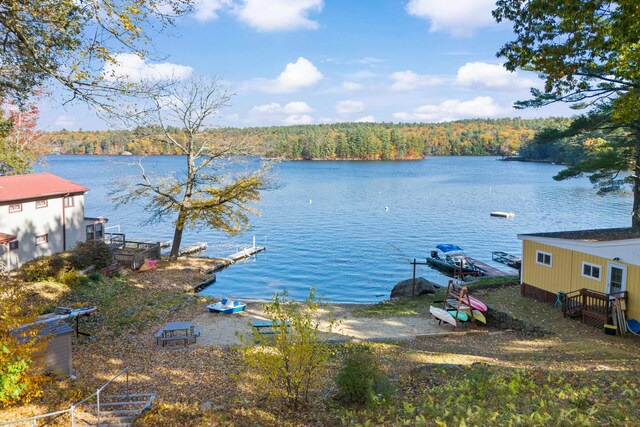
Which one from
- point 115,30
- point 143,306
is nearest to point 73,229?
point 143,306

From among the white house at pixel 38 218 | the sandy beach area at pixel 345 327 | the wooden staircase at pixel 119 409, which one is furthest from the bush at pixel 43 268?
the wooden staircase at pixel 119 409

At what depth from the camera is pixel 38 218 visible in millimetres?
27062

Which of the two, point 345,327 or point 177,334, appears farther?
point 345,327

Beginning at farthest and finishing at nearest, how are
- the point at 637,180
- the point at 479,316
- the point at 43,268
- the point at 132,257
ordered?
the point at 132,257 → the point at 637,180 → the point at 43,268 → the point at 479,316

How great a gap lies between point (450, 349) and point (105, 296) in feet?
48.5

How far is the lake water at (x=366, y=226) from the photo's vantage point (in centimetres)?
3256

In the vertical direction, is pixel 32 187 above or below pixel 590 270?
above

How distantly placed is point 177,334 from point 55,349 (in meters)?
5.70

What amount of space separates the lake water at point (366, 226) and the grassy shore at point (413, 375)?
1100cm

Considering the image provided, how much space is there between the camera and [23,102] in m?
11.2

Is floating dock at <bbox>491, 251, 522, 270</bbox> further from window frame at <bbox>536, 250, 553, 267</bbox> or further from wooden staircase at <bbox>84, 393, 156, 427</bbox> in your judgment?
wooden staircase at <bbox>84, 393, 156, 427</bbox>

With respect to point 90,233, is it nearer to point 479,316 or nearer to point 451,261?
point 479,316

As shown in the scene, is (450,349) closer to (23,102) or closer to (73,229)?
(23,102)

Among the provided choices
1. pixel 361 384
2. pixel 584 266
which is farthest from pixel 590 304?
pixel 361 384
